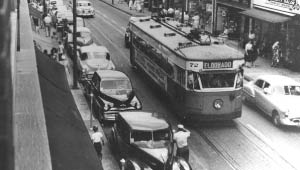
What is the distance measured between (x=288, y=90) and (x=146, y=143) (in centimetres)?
809

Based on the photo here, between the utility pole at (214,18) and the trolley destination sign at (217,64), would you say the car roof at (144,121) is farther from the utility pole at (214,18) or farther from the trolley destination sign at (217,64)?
the utility pole at (214,18)

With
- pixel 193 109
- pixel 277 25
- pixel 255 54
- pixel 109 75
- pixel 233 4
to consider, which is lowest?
pixel 193 109

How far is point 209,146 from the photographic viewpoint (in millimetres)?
15695

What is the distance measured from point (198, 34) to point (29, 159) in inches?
655

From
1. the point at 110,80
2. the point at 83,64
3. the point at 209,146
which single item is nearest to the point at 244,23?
the point at 83,64

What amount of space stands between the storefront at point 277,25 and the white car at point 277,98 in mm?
9436

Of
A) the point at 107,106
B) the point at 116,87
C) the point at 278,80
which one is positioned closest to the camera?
the point at 107,106

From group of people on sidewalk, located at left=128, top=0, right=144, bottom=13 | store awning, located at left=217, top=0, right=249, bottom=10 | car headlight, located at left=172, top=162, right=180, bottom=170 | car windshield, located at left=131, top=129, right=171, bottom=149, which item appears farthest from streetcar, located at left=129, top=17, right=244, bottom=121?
group of people on sidewalk, located at left=128, top=0, right=144, bottom=13

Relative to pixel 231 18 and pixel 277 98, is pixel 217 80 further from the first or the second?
pixel 231 18

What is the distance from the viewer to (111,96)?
18141mm

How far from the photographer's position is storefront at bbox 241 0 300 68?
95.9 ft

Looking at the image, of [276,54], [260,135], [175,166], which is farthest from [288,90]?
[276,54]

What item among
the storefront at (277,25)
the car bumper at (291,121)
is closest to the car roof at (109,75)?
the car bumper at (291,121)

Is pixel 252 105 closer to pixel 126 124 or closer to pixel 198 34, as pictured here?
pixel 198 34
